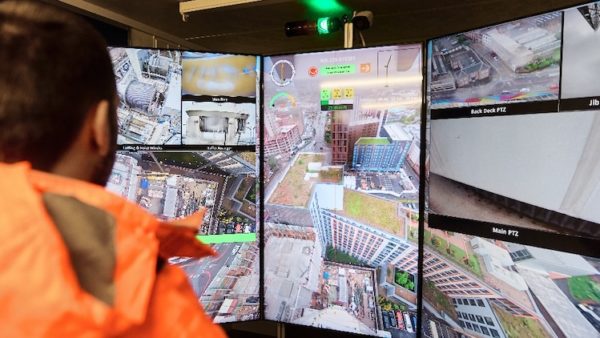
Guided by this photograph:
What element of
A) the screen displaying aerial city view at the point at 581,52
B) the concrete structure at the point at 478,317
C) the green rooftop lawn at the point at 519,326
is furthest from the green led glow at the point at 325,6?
the green rooftop lawn at the point at 519,326

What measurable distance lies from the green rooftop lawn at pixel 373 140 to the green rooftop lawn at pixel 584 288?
3.51ft

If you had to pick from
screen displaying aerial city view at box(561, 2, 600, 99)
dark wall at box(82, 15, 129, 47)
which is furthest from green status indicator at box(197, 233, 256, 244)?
dark wall at box(82, 15, 129, 47)

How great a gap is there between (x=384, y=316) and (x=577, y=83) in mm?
1473

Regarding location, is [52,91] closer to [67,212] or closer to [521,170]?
[67,212]

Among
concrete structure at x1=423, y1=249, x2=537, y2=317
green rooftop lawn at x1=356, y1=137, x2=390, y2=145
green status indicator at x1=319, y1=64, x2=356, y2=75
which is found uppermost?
green status indicator at x1=319, y1=64, x2=356, y2=75

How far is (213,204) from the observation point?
2592 mm

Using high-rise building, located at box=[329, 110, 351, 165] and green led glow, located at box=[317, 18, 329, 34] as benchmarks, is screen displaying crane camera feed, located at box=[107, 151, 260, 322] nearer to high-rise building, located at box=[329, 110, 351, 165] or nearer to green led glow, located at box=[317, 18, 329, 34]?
high-rise building, located at box=[329, 110, 351, 165]

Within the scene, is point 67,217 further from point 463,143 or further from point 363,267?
point 363,267

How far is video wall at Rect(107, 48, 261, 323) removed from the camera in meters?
2.46

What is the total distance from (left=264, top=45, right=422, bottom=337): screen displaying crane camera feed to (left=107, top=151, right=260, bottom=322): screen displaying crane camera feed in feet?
0.37

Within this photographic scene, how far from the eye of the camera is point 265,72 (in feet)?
8.73

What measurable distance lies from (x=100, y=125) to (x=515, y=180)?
1.64m

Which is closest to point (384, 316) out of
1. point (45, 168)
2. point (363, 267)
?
point (363, 267)

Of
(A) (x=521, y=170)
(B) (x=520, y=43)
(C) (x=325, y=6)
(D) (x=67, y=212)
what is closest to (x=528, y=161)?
(A) (x=521, y=170)
